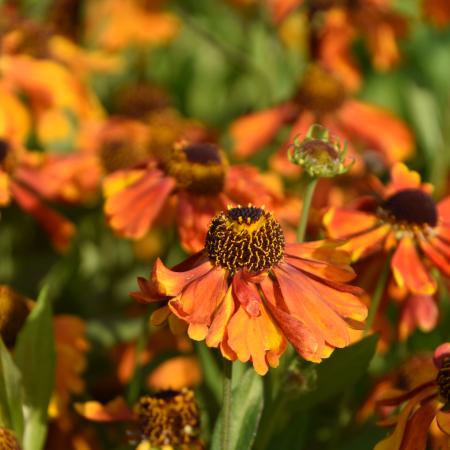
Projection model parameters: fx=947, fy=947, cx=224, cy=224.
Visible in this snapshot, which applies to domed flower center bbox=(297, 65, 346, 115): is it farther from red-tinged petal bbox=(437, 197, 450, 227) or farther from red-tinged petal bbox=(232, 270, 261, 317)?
red-tinged petal bbox=(232, 270, 261, 317)

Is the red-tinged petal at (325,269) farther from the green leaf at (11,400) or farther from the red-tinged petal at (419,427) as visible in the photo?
the green leaf at (11,400)

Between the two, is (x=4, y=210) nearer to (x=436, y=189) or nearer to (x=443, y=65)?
(x=436, y=189)

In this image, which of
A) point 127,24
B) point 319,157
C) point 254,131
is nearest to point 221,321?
point 319,157

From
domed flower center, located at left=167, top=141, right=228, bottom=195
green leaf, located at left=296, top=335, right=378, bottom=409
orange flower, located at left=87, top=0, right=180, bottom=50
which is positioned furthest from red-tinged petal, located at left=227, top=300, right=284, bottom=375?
orange flower, located at left=87, top=0, right=180, bottom=50

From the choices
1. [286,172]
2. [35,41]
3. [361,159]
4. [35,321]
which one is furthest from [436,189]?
[35,321]

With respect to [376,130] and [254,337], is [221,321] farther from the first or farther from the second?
[376,130]

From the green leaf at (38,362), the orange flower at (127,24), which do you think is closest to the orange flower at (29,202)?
the green leaf at (38,362)
